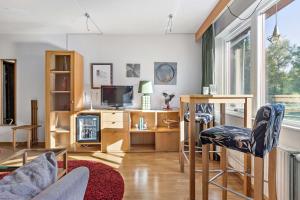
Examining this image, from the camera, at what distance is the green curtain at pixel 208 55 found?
3771mm

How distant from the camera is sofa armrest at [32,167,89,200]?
706mm

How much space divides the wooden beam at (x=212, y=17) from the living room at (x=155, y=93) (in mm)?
15

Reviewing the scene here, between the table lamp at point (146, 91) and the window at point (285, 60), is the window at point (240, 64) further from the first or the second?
the table lamp at point (146, 91)

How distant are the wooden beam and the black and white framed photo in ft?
4.29

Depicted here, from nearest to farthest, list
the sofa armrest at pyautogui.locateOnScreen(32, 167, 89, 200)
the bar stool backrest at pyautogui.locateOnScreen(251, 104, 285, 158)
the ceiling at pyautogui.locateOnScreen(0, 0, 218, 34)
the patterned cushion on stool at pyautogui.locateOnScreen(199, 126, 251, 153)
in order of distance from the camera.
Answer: the sofa armrest at pyautogui.locateOnScreen(32, 167, 89, 200), the bar stool backrest at pyautogui.locateOnScreen(251, 104, 285, 158), the patterned cushion on stool at pyautogui.locateOnScreen(199, 126, 251, 153), the ceiling at pyautogui.locateOnScreen(0, 0, 218, 34)

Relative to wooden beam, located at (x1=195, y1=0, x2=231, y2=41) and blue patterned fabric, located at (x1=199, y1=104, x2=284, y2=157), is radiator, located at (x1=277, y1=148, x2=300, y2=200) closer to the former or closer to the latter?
blue patterned fabric, located at (x1=199, y1=104, x2=284, y2=157)

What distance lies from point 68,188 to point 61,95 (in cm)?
362

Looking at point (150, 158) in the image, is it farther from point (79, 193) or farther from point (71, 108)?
point (79, 193)

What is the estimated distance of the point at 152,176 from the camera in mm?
2846

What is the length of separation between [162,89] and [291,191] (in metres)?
3.13

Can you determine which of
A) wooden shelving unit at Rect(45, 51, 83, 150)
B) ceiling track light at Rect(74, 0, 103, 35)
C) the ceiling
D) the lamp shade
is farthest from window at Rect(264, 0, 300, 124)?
wooden shelving unit at Rect(45, 51, 83, 150)

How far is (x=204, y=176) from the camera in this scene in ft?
6.40

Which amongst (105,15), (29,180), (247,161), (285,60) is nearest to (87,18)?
(105,15)

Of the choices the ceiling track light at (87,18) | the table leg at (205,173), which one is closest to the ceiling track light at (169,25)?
the ceiling track light at (87,18)
